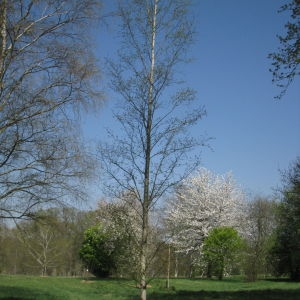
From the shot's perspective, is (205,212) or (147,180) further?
(205,212)

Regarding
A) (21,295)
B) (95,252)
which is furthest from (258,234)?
(21,295)

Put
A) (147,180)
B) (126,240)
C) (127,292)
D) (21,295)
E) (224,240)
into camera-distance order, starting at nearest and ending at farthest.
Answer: (126,240) → (147,180) → (21,295) → (127,292) → (224,240)

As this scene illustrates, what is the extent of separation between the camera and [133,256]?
21.7 feet

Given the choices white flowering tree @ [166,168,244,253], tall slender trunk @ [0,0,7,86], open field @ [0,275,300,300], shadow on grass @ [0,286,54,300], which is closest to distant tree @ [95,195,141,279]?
open field @ [0,275,300,300]

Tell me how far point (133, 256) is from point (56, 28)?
13.9 feet

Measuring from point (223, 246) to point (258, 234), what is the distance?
482 cm

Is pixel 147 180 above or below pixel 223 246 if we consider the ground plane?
above

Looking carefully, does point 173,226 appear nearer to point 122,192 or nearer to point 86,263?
point 122,192

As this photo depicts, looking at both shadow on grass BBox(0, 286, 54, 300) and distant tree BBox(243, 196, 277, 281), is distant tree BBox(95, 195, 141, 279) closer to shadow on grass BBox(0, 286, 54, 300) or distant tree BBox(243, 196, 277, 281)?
shadow on grass BBox(0, 286, 54, 300)

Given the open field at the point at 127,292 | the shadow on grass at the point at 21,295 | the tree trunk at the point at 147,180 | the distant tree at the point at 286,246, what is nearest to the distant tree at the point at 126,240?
the tree trunk at the point at 147,180

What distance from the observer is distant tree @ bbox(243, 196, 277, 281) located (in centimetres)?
2859

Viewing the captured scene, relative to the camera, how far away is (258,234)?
33.7 meters

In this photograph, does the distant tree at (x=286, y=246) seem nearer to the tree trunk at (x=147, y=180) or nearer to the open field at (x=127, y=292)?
the open field at (x=127, y=292)

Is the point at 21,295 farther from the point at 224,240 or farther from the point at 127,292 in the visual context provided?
the point at 224,240
